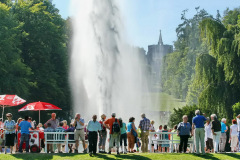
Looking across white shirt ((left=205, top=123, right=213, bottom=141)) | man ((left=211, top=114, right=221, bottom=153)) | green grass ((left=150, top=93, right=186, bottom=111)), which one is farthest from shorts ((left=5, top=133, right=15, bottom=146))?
green grass ((left=150, top=93, right=186, bottom=111))

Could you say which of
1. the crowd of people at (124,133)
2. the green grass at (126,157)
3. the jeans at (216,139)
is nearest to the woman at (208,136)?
the crowd of people at (124,133)

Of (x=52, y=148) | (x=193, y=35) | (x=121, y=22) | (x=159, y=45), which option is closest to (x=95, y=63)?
(x=121, y=22)

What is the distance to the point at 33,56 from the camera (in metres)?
47.1

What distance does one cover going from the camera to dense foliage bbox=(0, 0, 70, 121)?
40500mm

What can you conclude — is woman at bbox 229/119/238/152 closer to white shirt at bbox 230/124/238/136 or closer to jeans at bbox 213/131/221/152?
white shirt at bbox 230/124/238/136

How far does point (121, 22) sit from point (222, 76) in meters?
9.97

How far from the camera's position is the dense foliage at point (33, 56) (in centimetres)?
4050

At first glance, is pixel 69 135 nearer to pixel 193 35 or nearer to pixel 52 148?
pixel 52 148

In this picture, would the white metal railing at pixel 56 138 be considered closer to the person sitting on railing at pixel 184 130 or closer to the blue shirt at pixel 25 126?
the blue shirt at pixel 25 126

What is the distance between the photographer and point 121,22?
38.1m

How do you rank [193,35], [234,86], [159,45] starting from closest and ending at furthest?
1. [234,86]
2. [193,35]
3. [159,45]

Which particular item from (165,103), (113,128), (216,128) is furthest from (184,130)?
(165,103)

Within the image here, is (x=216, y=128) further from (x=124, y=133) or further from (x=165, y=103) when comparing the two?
(x=165, y=103)

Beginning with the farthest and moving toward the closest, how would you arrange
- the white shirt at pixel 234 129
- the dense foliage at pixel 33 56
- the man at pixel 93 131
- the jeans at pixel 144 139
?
the dense foliage at pixel 33 56
the white shirt at pixel 234 129
the jeans at pixel 144 139
the man at pixel 93 131
